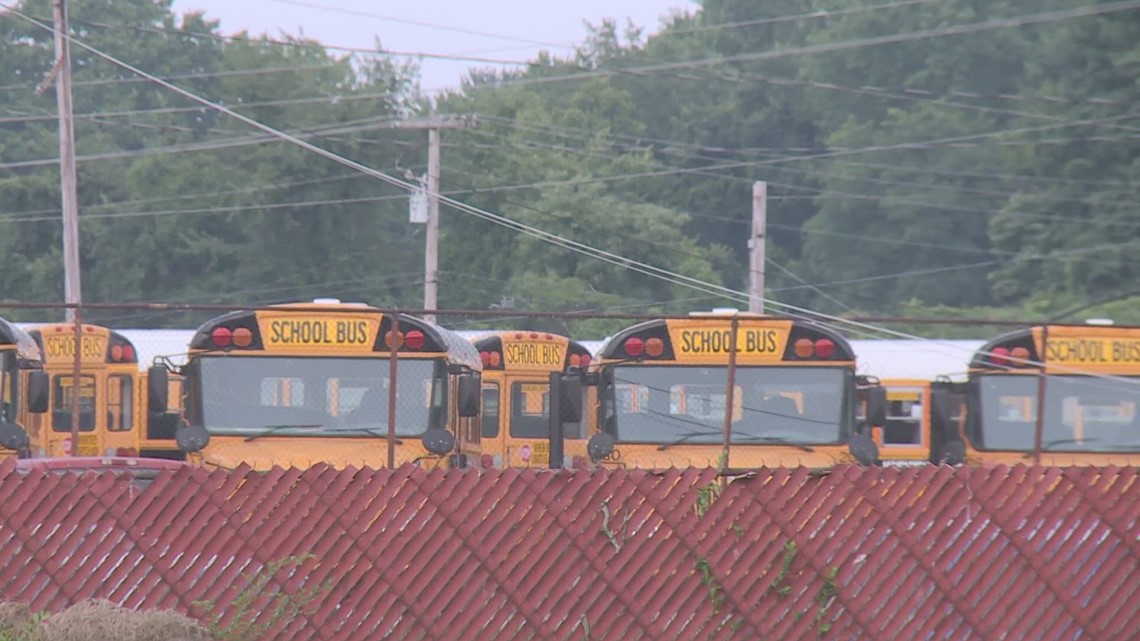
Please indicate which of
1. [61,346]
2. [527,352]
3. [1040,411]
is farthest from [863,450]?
[61,346]

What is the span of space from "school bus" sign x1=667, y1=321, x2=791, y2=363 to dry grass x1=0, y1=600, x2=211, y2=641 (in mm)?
7104

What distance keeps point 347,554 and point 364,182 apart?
161 ft

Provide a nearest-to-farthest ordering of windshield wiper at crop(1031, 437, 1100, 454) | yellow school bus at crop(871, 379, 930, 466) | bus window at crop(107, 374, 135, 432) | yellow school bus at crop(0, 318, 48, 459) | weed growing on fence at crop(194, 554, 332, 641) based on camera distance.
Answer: weed growing on fence at crop(194, 554, 332, 641) < yellow school bus at crop(0, 318, 48, 459) < windshield wiper at crop(1031, 437, 1100, 454) < yellow school bus at crop(871, 379, 930, 466) < bus window at crop(107, 374, 135, 432)

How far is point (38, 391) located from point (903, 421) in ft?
39.2

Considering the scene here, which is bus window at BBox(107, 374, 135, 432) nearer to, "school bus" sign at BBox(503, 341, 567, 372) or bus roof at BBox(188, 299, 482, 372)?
"school bus" sign at BBox(503, 341, 567, 372)

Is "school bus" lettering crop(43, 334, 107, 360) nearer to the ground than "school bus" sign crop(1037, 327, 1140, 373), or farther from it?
nearer to the ground

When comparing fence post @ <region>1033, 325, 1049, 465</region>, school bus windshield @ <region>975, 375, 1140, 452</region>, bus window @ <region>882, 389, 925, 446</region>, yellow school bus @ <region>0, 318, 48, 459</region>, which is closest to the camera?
fence post @ <region>1033, 325, 1049, 465</region>

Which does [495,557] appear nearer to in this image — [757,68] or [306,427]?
[306,427]

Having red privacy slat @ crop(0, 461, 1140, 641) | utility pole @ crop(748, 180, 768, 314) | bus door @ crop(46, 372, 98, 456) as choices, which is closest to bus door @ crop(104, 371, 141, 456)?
bus door @ crop(46, 372, 98, 456)

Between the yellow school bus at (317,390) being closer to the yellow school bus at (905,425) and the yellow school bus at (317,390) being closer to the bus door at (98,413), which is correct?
the bus door at (98,413)

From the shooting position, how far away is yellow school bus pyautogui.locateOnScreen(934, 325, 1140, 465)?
1608 cm

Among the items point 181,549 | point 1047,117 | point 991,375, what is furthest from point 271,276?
point 181,549

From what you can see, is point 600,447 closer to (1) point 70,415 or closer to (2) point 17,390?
(2) point 17,390

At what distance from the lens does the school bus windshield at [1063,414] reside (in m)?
16.1
